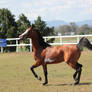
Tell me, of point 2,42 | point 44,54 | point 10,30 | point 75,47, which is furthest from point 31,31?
point 10,30

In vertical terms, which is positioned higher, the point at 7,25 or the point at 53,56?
the point at 7,25

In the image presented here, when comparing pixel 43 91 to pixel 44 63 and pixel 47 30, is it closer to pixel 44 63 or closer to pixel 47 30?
pixel 44 63

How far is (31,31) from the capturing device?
33.4 feet

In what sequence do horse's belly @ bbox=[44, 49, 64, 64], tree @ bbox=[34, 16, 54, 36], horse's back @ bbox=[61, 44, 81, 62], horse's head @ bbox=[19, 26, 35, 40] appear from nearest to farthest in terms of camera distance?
horse's back @ bbox=[61, 44, 81, 62] < horse's belly @ bbox=[44, 49, 64, 64] < horse's head @ bbox=[19, 26, 35, 40] < tree @ bbox=[34, 16, 54, 36]

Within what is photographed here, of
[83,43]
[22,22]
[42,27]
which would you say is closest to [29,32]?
[83,43]

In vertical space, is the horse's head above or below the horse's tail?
above

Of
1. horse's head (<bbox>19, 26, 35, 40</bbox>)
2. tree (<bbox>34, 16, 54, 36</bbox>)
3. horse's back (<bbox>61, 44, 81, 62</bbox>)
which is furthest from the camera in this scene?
tree (<bbox>34, 16, 54, 36</bbox>)

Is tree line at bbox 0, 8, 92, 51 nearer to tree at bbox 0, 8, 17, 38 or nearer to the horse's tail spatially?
tree at bbox 0, 8, 17, 38

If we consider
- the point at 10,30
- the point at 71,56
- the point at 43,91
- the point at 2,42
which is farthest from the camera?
the point at 10,30

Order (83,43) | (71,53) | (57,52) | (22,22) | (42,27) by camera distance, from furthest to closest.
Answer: (22,22), (42,27), (83,43), (57,52), (71,53)

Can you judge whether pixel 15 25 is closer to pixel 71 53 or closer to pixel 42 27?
pixel 42 27

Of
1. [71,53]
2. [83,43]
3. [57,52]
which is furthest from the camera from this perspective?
[83,43]

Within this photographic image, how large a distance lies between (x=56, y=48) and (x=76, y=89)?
1730 millimetres

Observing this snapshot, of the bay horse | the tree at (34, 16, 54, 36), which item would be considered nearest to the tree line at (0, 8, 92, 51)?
the tree at (34, 16, 54, 36)
